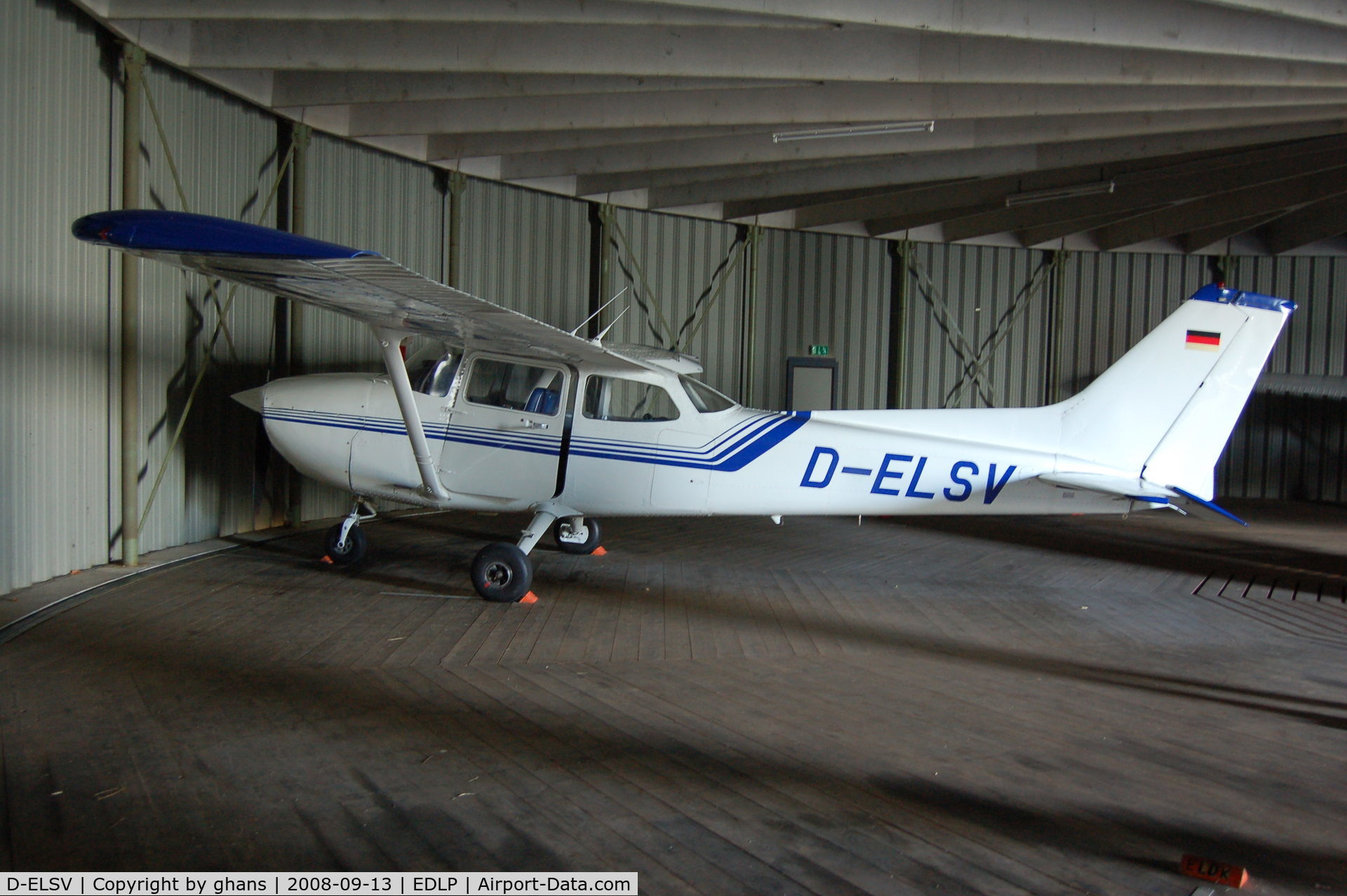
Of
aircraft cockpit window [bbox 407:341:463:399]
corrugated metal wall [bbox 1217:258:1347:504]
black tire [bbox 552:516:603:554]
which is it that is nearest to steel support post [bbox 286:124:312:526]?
aircraft cockpit window [bbox 407:341:463:399]

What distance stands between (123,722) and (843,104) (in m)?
8.71

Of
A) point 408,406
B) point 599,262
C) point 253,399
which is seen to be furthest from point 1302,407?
point 253,399

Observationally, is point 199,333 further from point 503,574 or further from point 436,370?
point 503,574

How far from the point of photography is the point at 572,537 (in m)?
9.16

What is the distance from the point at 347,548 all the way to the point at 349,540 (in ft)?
0.22

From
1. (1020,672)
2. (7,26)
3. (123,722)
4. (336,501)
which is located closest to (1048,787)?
(1020,672)

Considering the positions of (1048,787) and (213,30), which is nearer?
(1048,787)

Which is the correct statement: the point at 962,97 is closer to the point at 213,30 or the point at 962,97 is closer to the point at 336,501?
the point at 213,30

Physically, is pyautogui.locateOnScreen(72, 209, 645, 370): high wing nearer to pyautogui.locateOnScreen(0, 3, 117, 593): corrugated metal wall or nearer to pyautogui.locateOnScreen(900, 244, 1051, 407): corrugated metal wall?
pyautogui.locateOnScreen(0, 3, 117, 593): corrugated metal wall

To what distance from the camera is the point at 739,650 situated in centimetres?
598

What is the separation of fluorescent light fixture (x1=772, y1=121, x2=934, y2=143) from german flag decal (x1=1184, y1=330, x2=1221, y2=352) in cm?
395

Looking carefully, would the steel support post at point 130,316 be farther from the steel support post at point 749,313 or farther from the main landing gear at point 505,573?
the steel support post at point 749,313

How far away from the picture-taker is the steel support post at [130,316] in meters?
7.27

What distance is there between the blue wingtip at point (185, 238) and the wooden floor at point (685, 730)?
7.25 ft
